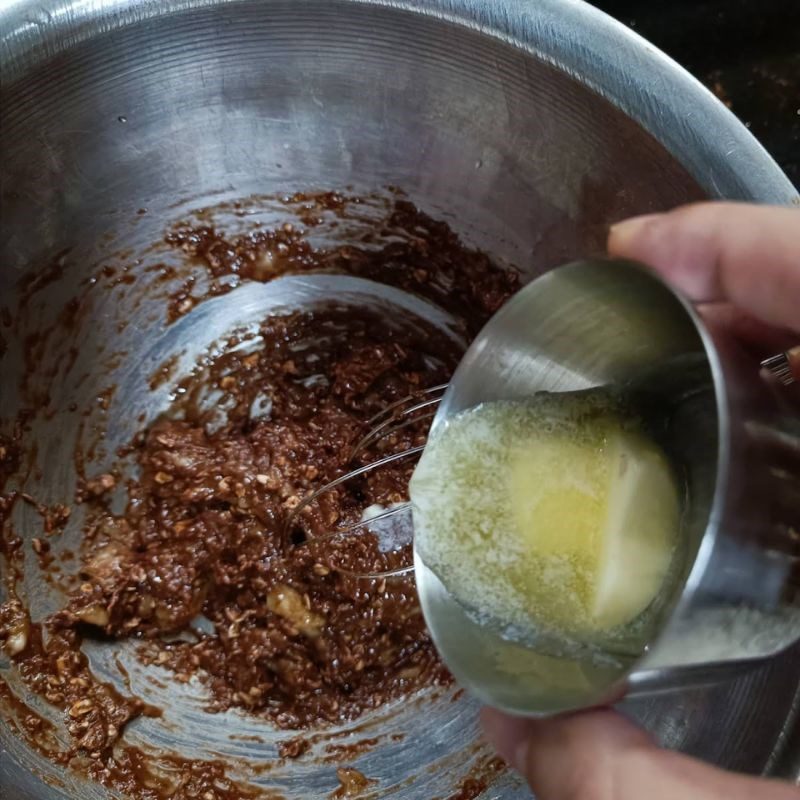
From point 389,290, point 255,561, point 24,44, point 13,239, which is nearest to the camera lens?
point 24,44

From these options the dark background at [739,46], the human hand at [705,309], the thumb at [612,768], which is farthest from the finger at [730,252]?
the dark background at [739,46]

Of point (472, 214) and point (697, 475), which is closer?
point (697, 475)

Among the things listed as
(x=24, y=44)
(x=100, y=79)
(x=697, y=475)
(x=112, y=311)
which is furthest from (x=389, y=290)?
(x=697, y=475)

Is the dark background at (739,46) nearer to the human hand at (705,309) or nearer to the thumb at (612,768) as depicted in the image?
the human hand at (705,309)

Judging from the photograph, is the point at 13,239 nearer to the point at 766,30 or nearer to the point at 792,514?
the point at 792,514

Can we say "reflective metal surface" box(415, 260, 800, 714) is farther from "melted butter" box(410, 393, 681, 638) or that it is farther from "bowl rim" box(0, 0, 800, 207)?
"bowl rim" box(0, 0, 800, 207)

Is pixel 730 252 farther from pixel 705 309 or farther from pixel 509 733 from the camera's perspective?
pixel 509 733

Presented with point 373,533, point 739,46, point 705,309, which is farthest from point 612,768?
point 739,46
